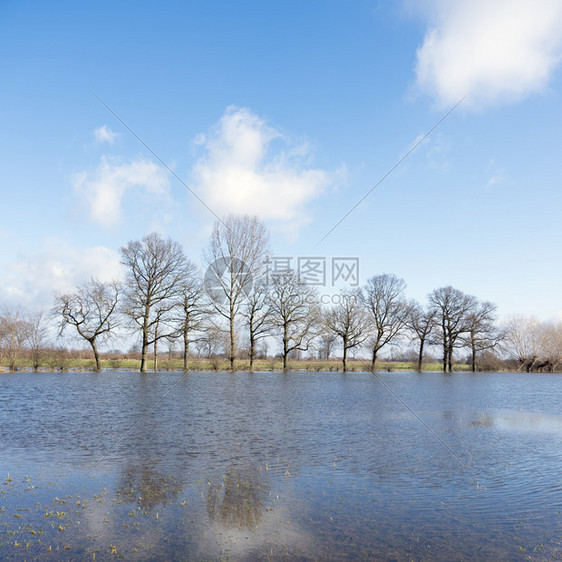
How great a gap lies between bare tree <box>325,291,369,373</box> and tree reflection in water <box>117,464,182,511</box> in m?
44.5

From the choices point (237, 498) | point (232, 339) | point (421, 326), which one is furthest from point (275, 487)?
point (421, 326)

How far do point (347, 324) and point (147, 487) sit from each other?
1825 inches

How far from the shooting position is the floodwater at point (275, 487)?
5234mm

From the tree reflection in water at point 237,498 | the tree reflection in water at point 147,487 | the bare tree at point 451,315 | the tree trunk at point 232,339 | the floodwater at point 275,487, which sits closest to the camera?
the floodwater at point 275,487

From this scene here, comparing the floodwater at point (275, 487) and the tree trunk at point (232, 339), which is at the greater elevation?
the tree trunk at point (232, 339)

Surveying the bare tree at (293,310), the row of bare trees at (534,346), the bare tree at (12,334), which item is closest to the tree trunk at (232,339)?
the bare tree at (293,310)

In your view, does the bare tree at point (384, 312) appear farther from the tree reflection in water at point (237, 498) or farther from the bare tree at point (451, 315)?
the tree reflection in water at point (237, 498)

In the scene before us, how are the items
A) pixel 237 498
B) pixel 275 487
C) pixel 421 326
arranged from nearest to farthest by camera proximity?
pixel 237 498 → pixel 275 487 → pixel 421 326

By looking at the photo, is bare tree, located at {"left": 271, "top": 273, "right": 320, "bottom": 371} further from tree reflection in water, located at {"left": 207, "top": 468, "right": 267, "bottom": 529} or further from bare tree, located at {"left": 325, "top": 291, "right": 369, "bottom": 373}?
tree reflection in water, located at {"left": 207, "top": 468, "right": 267, "bottom": 529}

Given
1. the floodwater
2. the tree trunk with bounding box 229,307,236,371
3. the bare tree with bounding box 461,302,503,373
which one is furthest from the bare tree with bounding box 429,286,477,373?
the floodwater

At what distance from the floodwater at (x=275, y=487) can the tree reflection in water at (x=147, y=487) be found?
0.13ft

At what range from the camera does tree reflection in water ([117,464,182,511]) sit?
6605 millimetres

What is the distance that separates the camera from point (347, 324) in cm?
5228

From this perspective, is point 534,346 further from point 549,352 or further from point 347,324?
point 347,324
